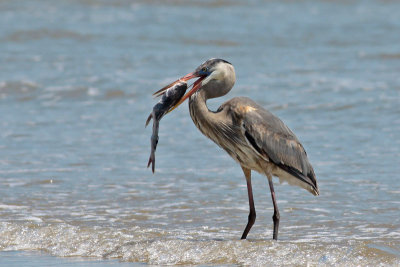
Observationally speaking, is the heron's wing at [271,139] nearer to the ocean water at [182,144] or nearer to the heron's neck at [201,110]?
the heron's neck at [201,110]

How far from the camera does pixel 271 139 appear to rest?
6430 mm

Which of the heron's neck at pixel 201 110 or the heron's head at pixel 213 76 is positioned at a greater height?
the heron's head at pixel 213 76

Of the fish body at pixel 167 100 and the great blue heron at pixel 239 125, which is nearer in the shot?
the fish body at pixel 167 100

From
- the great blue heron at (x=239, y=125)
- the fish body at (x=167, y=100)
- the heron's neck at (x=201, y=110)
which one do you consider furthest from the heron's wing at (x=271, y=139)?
the fish body at (x=167, y=100)

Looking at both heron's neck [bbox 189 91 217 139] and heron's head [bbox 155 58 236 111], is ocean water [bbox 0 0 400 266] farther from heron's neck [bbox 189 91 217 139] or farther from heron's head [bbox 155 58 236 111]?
heron's head [bbox 155 58 236 111]

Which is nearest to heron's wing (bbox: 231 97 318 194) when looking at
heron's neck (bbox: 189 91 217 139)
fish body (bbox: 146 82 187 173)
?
heron's neck (bbox: 189 91 217 139)

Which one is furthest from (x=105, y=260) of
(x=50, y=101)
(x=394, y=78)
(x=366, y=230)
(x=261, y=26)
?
(x=261, y=26)

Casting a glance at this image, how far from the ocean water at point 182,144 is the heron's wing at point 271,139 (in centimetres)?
50

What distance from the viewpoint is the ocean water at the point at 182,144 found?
6.26 m

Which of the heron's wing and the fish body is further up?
the fish body

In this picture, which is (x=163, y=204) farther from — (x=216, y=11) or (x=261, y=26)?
(x=216, y=11)

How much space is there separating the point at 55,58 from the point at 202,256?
9.86 metres

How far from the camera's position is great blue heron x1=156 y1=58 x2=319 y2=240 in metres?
6.33

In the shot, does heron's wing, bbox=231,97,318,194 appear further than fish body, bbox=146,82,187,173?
Yes
